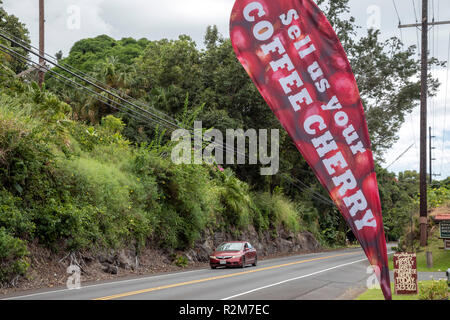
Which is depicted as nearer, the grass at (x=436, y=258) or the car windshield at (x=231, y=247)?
the grass at (x=436, y=258)

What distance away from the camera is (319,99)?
29.1 ft

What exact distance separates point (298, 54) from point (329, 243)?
5071 centimetres

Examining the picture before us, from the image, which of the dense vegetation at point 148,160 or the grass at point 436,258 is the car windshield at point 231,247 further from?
the grass at point 436,258

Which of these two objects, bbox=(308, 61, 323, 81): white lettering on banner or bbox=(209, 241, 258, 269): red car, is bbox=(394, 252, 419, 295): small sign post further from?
bbox=(209, 241, 258, 269): red car

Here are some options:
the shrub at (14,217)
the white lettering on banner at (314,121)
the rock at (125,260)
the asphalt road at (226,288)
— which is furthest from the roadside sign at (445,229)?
the shrub at (14,217)

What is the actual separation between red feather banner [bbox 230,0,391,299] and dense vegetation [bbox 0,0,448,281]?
32.6 ft

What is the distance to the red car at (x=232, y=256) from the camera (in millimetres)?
23641

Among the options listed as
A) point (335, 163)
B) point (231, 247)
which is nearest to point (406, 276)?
point (335, 163)

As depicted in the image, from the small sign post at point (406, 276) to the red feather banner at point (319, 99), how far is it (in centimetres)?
450

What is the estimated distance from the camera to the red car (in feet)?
77.6

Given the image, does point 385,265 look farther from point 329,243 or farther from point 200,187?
point 329,243

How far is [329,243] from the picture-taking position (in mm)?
57188
